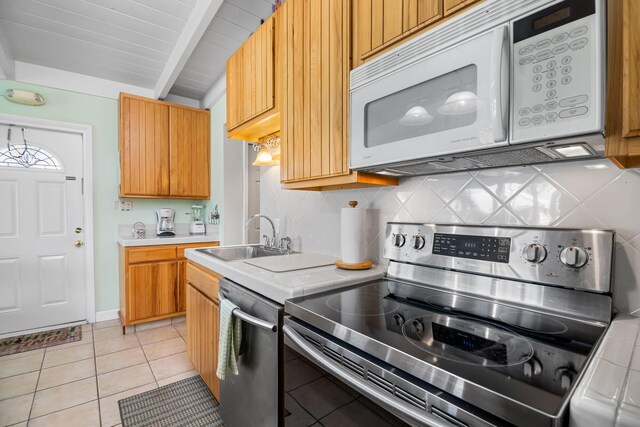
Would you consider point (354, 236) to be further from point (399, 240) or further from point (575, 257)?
point (575, 257)

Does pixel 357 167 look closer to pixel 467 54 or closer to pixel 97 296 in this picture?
pixel 467 54

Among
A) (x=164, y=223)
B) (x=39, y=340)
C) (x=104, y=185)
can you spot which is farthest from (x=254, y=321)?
(x=104, y=185)

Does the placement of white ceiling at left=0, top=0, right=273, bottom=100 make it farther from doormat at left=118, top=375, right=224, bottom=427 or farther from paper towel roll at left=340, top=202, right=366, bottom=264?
doormat at left=118, top=375, right=224, bottom=427

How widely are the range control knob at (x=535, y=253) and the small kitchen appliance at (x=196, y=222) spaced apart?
328cm

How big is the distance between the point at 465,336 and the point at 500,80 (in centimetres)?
64

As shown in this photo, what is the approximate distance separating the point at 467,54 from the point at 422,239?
0.64 meters

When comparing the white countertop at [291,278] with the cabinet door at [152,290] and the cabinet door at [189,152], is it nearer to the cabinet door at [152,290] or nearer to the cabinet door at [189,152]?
the cabinet door at [152,290]

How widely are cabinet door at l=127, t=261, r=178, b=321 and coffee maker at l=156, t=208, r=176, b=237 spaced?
1.64 feet

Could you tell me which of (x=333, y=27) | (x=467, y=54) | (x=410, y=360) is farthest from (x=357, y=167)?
(x=410, y=360)

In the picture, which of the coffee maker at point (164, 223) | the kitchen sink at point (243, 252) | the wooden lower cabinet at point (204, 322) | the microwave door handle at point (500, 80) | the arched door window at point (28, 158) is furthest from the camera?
the coffee maker at point (164, 223)

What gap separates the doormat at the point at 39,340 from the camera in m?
2.56

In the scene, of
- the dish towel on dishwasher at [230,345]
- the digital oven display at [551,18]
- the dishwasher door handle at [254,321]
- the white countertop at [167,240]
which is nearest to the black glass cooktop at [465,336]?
the dishwasher door handle at [254,321]

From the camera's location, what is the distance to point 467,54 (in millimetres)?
818

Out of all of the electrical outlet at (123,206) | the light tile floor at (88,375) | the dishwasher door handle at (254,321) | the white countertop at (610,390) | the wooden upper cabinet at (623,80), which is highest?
the wooden upper cabinet at (623,80)
